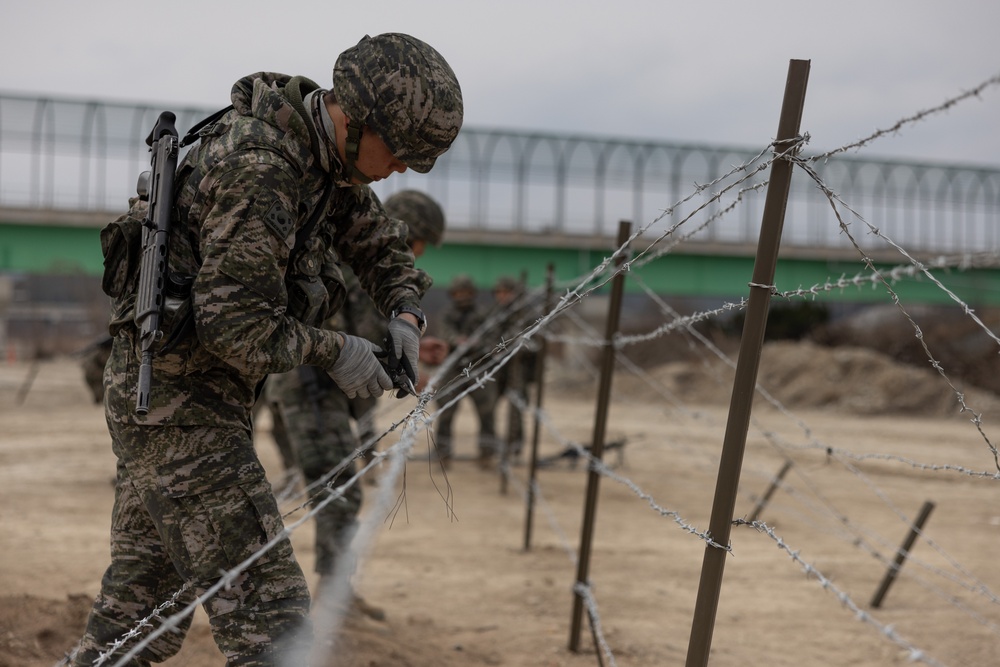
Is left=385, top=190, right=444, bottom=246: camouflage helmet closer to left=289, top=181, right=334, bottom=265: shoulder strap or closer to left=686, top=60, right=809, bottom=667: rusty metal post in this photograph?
left=289, top=181, right=334, bottom=265: shoulder strap

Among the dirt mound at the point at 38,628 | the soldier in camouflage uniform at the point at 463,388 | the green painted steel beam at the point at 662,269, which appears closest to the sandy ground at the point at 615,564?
the dirt mound at the point at 38,628

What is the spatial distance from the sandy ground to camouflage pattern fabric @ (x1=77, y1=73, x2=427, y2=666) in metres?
1.24

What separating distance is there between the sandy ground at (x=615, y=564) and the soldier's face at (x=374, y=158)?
130 cm

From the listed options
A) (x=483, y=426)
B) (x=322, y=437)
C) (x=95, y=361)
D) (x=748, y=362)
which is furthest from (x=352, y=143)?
→ (x=483, y=426)

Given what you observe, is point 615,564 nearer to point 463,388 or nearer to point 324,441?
point 324,441

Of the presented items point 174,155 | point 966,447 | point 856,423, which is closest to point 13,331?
point 856,423

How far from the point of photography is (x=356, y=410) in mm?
5172

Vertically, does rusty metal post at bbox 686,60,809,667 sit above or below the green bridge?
above

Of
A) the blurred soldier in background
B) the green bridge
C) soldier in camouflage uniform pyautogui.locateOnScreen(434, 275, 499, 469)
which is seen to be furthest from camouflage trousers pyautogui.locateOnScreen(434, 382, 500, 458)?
the green bridge

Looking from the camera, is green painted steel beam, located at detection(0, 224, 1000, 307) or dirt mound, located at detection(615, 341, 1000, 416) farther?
green painted steel beam, located at detection(0, 224, 1000, 307)

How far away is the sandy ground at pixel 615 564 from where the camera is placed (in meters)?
4.40

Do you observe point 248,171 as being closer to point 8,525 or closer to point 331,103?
point 331,103

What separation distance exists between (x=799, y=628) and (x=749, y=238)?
78.7 feet

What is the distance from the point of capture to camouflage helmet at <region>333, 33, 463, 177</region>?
244 cm
